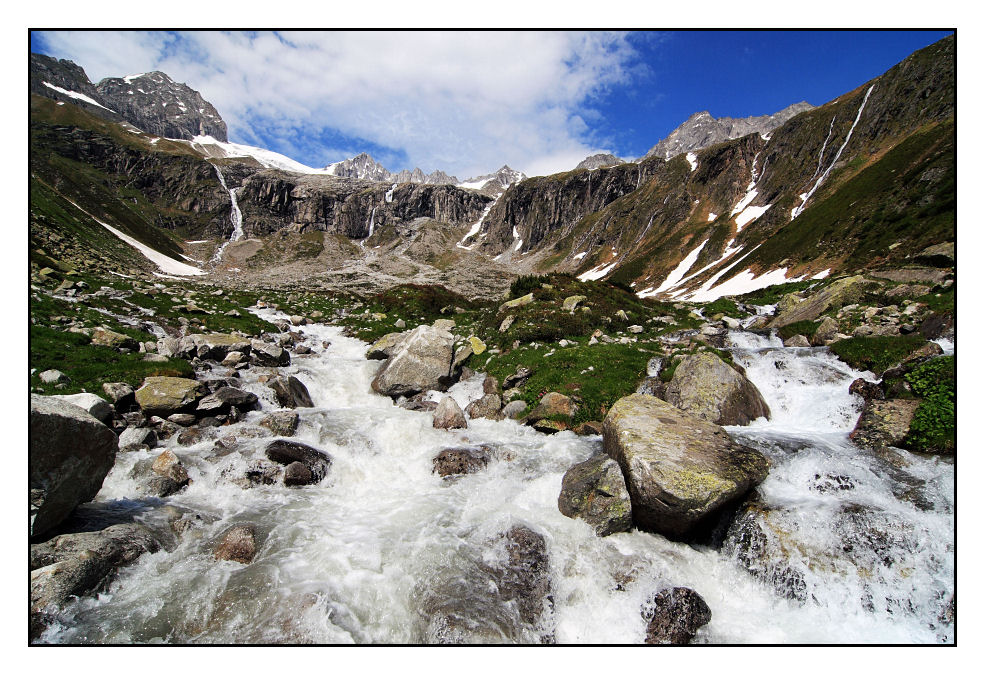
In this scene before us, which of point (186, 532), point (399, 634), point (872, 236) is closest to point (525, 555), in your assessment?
point (399, 634)

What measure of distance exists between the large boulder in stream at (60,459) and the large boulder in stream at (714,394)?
1601cm

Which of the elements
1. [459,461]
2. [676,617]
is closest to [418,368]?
[459,461]

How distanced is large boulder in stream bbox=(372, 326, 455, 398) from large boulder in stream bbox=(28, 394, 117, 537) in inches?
447

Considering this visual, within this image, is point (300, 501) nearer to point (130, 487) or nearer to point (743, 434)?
point (130, 487)

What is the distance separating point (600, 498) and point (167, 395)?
14.1 m

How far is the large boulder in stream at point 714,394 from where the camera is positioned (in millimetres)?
13430

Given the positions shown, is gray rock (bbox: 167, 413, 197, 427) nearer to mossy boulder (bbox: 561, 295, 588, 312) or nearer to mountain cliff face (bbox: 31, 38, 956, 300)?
mossy boulder (bbox: 561, 295, 588, 312)

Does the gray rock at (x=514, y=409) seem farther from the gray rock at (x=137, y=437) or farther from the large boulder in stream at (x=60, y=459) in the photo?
the large boulder in stream at (x=60, y=459)

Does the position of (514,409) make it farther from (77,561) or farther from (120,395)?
(120,395)

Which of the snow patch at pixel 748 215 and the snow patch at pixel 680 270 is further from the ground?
the snow patch at pixel 748 215

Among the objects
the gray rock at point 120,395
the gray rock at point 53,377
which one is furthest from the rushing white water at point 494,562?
the gray rock at point 53,377

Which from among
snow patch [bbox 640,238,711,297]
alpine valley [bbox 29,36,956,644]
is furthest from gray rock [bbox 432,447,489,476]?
snow patch [bbox 640,238,711,297]

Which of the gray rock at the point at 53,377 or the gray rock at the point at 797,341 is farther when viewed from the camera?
the gray rock at the point at 797,341

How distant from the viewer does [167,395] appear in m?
12.8
